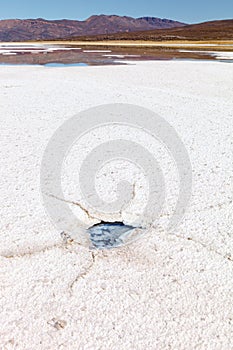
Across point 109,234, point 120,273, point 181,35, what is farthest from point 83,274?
point 181,35

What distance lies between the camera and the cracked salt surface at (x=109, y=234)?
9.04 feet

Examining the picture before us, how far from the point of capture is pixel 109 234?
2.90 m

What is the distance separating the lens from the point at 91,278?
2371mm

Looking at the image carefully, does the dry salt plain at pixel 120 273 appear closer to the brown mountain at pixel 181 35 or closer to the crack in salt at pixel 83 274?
the crack in salt at pixel 83 274

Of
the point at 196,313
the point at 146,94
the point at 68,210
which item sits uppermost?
the point at 146,94

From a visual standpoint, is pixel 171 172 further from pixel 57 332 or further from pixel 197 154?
pixel 57 332

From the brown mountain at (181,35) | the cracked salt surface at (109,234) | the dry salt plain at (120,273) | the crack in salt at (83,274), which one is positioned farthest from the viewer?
the brown mountain at (181,35)

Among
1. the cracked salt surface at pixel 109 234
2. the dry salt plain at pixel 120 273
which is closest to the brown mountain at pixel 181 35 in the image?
the dry salt plain at pixel 120 273

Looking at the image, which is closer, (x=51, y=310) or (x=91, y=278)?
(x=51, y=310)

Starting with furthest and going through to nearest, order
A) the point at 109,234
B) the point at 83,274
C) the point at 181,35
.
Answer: the point at 181,35 → the point at 109,234 → the point at 83,274

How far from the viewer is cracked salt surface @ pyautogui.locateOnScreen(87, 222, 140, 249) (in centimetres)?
275

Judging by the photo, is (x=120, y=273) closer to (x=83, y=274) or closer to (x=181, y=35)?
(x=83, y=274)

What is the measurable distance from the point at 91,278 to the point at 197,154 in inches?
104

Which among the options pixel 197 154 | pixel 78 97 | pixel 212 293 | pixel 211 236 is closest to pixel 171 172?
pixel 197 154
